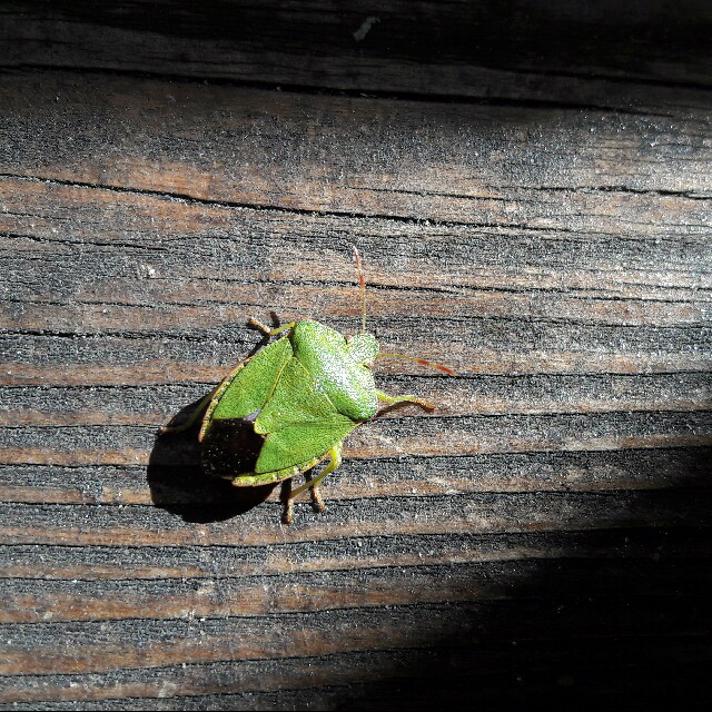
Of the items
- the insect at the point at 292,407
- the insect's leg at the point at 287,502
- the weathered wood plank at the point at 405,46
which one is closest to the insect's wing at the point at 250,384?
the insect at the point at 292,407

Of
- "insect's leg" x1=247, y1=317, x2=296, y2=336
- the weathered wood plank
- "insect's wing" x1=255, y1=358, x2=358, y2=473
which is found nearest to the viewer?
the weathered wood plank

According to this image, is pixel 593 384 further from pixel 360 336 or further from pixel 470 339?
pixel 360 336

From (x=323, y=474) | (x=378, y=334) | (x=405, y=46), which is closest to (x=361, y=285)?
(x=378, y=334)

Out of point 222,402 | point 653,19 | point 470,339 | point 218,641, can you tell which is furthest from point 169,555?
point 653,19

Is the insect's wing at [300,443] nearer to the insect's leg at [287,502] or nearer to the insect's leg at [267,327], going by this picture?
the insect's leg at [287,502]

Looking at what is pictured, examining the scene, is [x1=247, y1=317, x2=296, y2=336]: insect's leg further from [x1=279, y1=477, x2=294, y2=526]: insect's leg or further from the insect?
[x1=279, y1=477, x2=294, y2=526]: insect's leg

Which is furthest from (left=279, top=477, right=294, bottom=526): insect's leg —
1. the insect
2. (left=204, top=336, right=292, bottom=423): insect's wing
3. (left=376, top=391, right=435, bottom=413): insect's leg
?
(left=376, top=391, right=435, bottom=413): insect's leg
